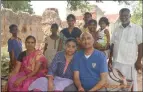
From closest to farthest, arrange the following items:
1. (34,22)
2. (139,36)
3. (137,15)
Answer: (139,36)
(137,15)
(34,22)

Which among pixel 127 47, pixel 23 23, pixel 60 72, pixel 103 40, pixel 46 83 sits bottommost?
pixel 46 83

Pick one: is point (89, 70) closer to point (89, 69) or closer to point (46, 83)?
point (89, 69)

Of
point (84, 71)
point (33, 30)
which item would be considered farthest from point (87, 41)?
point (33, 30)

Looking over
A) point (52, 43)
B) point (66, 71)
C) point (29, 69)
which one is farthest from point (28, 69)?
point (52, 43)

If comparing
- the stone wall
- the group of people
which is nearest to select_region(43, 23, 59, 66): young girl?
the group of people

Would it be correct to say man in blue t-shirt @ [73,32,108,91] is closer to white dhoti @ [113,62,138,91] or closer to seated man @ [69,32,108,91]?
seated man @ [69,32,108,91]

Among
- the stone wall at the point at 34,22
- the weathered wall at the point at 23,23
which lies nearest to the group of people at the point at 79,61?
the weathered wall at the point at 23,23

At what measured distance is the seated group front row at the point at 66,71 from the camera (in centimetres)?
359

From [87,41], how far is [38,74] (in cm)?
88

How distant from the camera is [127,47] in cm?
449

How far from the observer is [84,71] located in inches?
143

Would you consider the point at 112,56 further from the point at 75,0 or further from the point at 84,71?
the point at 75,0

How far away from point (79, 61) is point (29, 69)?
2.70 ft

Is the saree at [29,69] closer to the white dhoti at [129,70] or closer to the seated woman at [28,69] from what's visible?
the seated woman at [28,69]
